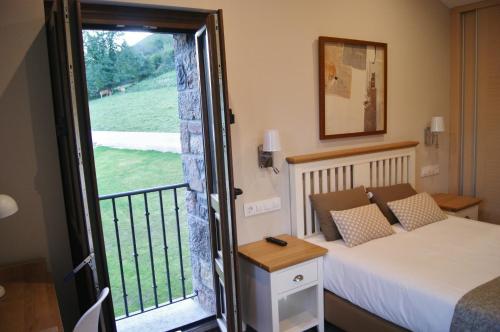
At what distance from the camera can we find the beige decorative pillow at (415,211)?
9.50ft

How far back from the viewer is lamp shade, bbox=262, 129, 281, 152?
251cm

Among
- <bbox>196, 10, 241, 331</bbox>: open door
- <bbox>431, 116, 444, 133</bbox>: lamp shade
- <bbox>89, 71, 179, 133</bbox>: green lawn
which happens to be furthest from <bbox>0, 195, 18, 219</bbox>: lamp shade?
<bbox>431, 116, 444, 133</bbox>: lamp shade

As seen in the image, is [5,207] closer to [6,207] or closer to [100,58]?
[6,207]

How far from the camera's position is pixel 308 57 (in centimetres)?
283

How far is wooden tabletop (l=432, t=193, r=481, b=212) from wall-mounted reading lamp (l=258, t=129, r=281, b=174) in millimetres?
1977

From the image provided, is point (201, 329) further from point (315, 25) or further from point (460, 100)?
point (460, 100)

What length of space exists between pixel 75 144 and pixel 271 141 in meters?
1.31

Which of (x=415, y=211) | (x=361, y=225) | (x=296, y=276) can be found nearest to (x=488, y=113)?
(x=415, y=211)

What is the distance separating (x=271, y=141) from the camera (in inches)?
99.0

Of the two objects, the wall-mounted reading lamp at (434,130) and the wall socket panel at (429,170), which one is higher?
the wall-mounted reading lamp at (434,130)

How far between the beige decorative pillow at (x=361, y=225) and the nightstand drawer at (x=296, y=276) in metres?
0.34

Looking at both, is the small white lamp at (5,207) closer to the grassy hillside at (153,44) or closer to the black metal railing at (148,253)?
the black metal railing at (148,253)

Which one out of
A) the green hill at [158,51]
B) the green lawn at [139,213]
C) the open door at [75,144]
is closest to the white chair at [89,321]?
the open door at [75,144]

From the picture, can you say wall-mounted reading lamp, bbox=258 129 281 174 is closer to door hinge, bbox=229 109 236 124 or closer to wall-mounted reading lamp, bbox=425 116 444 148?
door hinge, bbox=229 109 236 124
